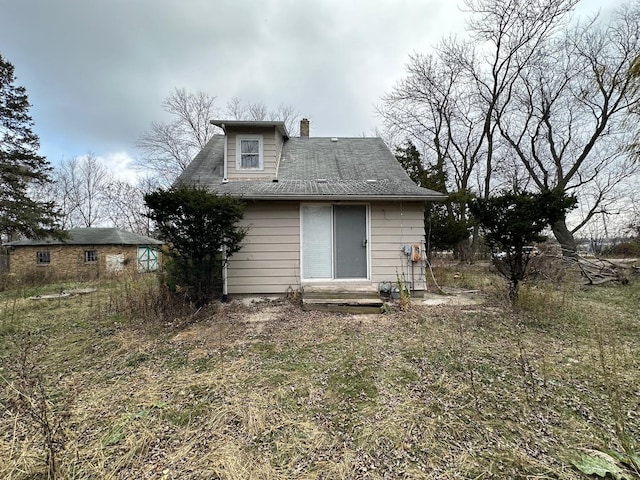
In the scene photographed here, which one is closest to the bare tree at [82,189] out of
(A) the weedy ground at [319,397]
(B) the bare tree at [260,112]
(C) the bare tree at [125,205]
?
(C) the bare tree at [125,205]

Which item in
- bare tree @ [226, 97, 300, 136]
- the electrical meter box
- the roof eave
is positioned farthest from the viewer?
bare tree @ [226, 97, 300, 136]

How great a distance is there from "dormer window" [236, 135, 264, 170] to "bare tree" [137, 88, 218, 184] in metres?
13.2

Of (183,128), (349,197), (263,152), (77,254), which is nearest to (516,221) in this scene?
(349,197)

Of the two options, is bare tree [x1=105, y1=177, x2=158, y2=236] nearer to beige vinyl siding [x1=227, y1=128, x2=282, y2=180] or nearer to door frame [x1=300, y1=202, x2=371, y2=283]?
beige vinyl siding [x1=227, y1=128, x2=282, y2=180]

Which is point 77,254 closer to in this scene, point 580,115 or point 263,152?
point 263,152

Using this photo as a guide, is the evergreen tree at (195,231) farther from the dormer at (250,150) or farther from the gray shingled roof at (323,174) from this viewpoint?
the dormer at (250,150)

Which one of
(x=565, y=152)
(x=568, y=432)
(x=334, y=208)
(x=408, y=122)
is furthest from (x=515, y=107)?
(x=568, y=432)

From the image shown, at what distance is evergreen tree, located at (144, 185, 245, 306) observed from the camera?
4824 millimetres

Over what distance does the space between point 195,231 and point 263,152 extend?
3398mm

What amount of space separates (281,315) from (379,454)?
11.5ft

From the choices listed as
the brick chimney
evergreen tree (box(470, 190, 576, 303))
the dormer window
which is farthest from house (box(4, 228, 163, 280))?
evergreen tree (box(470, 190, 576, 303))

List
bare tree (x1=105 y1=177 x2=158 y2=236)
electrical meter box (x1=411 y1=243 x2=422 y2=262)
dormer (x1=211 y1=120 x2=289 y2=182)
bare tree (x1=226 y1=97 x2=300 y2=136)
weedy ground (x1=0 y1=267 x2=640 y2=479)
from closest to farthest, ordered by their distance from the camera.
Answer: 1. weedy ground (x1=0 y1=267 x2=640 y2=479)
2. electrical meter box (x1=411 y1=243 x2=422 y2=262)
3. dormer (x1=211 y1=120 x2=289 y2=182)
4. bare tree (x1=226 y1=97 x2=300 y2=136)
5. bare tree (x1=105 y1=177 x2=158 y2=236)

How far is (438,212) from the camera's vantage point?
47.0 ft

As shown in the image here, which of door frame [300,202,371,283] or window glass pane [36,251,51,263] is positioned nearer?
door frame [300,202,371,283]
